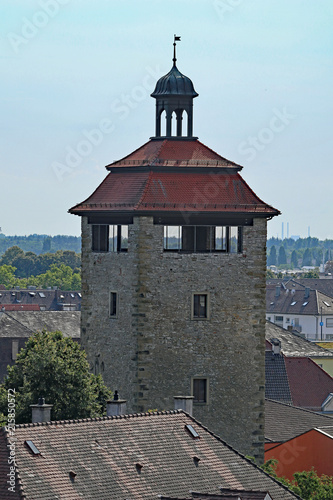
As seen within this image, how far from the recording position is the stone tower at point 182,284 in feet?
168

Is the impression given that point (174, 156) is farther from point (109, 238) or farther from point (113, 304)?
point (113, 304)

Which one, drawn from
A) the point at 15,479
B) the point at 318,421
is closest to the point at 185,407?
the point at 15,479

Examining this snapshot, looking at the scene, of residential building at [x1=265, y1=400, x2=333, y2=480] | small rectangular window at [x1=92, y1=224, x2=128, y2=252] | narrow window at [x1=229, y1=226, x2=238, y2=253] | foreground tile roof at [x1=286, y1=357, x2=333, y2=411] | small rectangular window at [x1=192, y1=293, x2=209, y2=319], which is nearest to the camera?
small rectangular window at [x1=192, y1=293, x2=209, y2=319]

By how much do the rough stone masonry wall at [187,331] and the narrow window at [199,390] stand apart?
0.67 ft

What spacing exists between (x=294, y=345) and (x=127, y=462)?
5372 centimetres

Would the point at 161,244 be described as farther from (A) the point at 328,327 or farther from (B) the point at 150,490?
(A) the point at 328,327

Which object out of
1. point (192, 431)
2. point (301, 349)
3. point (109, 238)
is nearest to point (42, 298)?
point (301, 349)

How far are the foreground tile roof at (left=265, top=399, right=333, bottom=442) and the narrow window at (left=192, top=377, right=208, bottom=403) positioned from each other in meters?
6.15

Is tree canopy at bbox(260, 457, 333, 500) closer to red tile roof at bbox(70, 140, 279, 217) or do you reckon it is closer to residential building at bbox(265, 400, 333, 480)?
residential building at bbox(265, 400, 333, 480)

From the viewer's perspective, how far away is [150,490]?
123ft

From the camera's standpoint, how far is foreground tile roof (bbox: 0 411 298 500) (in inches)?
1420

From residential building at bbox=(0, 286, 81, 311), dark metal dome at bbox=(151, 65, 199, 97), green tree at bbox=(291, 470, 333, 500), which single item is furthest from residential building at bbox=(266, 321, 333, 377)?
residential building at bbox=(0, 286, 81, 311)

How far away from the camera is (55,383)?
4847 centimetres

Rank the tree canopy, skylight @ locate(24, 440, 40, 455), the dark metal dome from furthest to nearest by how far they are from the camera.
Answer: the dark metal dome
the tree canopy
skylight @ locate(24, 440, 40, 455)
